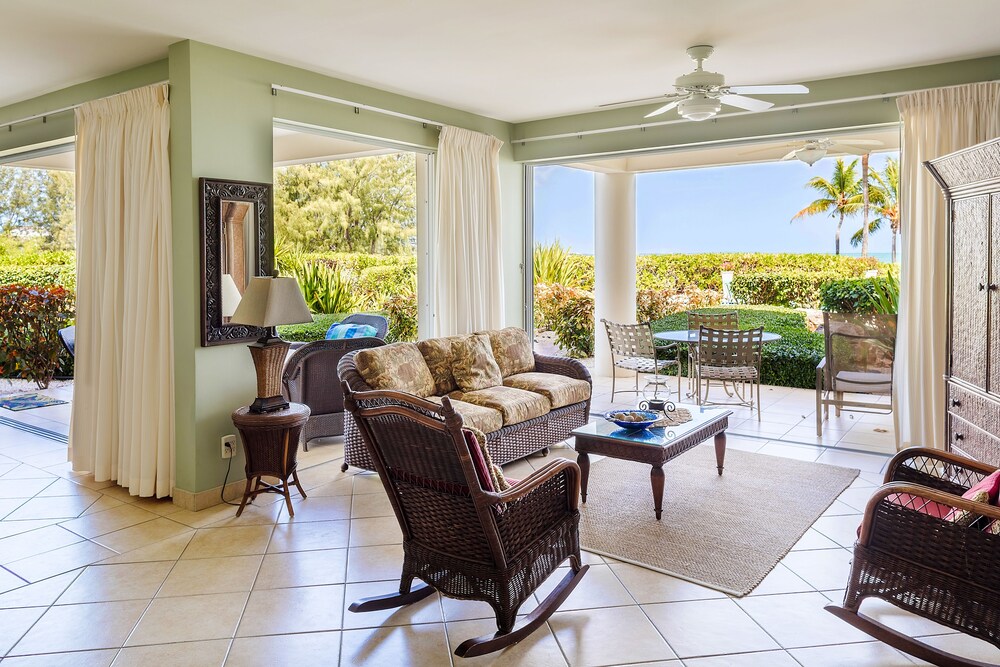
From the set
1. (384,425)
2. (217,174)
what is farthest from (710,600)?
(217,174)

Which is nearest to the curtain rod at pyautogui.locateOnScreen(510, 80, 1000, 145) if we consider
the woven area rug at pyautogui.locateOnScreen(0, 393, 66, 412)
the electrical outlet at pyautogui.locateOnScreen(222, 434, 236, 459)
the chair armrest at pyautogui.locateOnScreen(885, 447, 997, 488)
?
the chair armrest at pyautogui.locateOnScreen(885, 447, 997, 488)

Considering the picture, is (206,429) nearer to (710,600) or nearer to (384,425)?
(384,425)

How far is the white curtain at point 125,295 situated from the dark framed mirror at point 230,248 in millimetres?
252

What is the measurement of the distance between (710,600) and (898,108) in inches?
148

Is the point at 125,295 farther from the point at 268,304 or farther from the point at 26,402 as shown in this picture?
the point at 26,402

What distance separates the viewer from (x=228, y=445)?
4301mm

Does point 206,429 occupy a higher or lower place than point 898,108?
lower

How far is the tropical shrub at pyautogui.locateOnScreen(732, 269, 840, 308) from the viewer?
10.9m

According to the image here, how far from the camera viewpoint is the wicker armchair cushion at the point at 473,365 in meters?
4.98

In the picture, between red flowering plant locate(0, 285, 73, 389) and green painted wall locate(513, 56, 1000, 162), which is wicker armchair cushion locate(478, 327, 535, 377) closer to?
green painted wall locate(513, 56, 1000, 162)

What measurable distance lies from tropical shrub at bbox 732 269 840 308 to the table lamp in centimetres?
884

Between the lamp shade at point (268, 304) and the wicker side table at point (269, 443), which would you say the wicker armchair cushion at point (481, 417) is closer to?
the wicker side table at point (269, 443)

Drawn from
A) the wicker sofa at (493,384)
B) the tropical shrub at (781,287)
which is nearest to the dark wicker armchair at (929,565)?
the wicker sofa at (493,384)

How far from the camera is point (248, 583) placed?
10.3 ft
